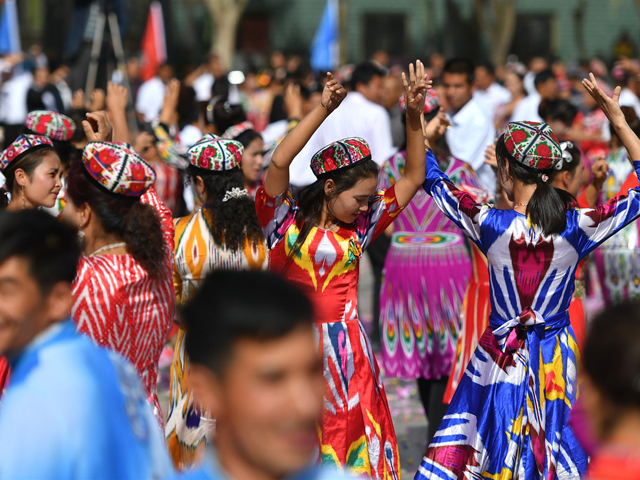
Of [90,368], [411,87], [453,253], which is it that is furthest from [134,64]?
[90,368]

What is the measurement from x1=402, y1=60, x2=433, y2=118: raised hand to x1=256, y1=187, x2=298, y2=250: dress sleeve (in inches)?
24.5

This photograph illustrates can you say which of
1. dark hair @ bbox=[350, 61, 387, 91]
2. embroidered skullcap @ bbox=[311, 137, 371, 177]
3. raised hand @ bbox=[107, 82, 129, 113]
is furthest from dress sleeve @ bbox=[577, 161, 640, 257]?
dark hair @ bbox=[350, 61, 387, 91]

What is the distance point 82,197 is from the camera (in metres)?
3.36

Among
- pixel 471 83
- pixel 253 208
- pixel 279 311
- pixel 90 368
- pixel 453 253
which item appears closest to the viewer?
pixel 279 311

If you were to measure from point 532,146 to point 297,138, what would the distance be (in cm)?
97

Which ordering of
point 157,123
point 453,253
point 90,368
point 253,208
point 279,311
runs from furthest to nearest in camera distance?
point 157,123 < point 453,253 < point 253,208 < point 90,368 < point 279,311

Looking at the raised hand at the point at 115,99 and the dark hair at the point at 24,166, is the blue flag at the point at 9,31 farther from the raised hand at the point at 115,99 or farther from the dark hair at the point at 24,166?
the dark hair at the point at 24,166

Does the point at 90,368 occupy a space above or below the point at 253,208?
above

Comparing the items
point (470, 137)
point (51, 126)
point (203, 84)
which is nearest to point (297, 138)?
→ point (51, 126)

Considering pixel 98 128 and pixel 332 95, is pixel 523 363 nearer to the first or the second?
pixel 332 95

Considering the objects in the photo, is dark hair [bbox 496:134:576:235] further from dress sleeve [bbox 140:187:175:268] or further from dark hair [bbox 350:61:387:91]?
dark hair [bbox 350:61:387:91]

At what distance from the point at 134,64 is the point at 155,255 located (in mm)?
13277

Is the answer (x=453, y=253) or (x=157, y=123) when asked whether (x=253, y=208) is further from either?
(x=157, y=123)

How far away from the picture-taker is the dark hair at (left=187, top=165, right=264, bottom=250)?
154 inches
